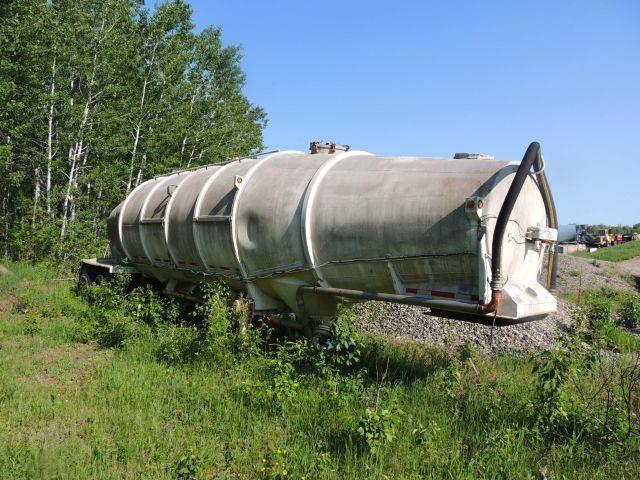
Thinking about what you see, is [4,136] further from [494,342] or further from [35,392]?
[494,342]

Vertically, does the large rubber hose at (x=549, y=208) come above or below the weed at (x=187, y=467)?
Answer: above

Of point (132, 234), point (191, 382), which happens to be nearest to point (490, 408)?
point (191, 382)

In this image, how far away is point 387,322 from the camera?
34.6 feet

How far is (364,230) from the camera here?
21.0 feet

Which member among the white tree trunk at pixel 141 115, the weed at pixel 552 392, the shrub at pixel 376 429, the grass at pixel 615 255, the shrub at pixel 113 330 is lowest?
the shrub at pixel 113 330

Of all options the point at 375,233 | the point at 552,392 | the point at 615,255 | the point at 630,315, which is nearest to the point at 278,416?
the point at 375,233

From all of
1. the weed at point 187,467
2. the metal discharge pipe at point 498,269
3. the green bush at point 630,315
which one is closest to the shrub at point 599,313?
the green bush at point 630,315

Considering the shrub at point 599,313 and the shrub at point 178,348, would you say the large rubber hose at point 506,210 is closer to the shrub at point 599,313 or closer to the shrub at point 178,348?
the shrub at point 178,348

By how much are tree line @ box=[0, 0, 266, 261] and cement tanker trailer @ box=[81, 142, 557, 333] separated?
11559 millimetres

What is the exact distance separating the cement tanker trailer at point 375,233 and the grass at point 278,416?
892 mm

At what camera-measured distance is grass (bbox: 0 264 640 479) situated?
438cm

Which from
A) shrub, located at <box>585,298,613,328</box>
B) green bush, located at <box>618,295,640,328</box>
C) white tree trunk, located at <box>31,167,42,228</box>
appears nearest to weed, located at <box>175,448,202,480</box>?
shrub, located at <box>585,298,613,328</box>

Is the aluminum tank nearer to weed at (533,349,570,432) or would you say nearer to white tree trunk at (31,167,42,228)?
weed at (533,349,570,432)

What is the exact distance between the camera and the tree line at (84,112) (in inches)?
687
